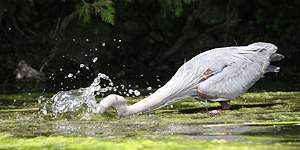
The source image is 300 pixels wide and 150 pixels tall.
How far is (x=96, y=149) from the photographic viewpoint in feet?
17.6

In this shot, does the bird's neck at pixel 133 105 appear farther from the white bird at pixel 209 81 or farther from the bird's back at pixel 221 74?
the bird's back at pixel 221 74

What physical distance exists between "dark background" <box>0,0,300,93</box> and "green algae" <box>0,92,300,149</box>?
25.8 ft

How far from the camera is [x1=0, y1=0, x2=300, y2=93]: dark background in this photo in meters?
17.0

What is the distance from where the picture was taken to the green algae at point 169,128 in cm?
550

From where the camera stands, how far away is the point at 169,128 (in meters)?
6.43

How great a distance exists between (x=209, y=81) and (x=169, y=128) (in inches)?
57.4

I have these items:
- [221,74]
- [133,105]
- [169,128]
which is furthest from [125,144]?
[221,74]

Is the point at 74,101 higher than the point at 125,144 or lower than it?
higher

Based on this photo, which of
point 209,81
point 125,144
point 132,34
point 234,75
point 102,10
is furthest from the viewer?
point 132,34

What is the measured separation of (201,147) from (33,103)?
15.6 ft

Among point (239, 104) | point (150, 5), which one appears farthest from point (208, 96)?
point (150, 5)

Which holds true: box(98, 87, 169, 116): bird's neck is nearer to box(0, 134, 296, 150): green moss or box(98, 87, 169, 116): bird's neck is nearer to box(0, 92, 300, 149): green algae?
box(0, 92, 300, 149): green algae

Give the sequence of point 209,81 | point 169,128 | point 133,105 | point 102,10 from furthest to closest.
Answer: point 102,10 → point 209,81 → point 133,105 → point 169,128

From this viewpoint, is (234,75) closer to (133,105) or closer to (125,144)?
(133,105)
